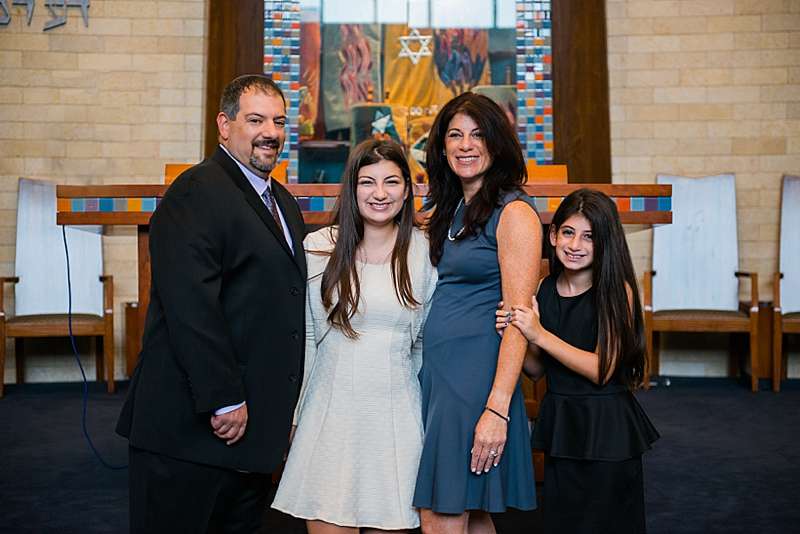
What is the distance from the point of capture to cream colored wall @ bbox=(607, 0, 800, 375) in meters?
6.49

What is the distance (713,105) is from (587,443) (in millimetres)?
4887

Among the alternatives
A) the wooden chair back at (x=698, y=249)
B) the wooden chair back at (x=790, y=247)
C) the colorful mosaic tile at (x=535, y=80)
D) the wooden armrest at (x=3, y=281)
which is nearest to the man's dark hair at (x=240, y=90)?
the wooden armrest at (x=3, y=281)

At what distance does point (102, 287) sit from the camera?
20.4 feet

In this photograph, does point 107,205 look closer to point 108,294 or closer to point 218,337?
point 218,337

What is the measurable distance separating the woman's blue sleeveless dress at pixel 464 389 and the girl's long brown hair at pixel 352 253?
10cm

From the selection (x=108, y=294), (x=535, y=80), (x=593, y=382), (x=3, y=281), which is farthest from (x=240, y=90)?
(x=535, y=80)

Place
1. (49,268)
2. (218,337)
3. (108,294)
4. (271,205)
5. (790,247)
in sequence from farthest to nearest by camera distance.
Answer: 1. (790,247)
2. (49,268)
3. (108,294)
4. (271,205)
5. (218,337)

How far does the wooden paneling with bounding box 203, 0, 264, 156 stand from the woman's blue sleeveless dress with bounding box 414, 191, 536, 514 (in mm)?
4615

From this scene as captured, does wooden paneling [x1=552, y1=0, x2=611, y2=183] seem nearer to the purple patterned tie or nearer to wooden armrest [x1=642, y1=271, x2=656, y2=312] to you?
wooden armrest [x1=642, y1=271, x2=656, y2=312]

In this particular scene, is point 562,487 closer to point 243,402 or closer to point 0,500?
point 243,402

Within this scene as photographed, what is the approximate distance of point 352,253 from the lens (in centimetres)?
213

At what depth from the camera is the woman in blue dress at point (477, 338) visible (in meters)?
2.07

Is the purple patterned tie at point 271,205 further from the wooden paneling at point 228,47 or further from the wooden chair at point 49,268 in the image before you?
the wooden paneling at point 228,47

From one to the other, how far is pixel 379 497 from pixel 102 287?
4604 mm
